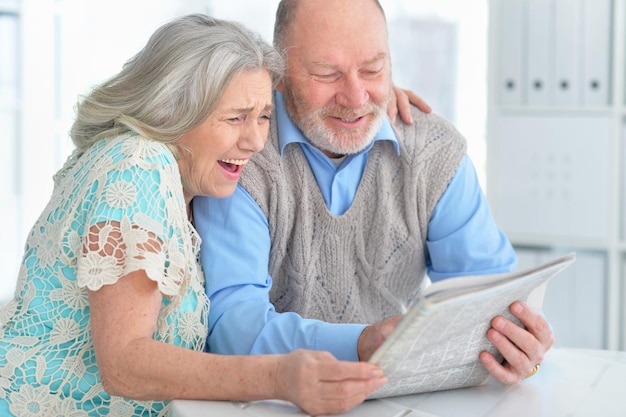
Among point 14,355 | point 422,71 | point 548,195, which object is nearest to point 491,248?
point 14,355

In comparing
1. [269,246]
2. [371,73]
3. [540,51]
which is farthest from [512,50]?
[269,246]

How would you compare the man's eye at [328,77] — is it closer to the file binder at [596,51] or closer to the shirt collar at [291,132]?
the shirt collar at [291,132]

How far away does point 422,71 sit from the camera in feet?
13.6

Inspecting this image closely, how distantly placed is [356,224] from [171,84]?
548 millimetres

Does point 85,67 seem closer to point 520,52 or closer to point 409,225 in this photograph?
point 520,52

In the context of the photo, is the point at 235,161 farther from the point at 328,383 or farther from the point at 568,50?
the point at 568,50

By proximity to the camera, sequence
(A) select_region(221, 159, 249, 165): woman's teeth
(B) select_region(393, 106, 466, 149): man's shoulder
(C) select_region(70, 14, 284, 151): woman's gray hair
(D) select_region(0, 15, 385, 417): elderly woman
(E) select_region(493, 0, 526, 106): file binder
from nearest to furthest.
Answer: (D) select_region(0, 15, 385, 417): elderly woman → (C) select_region(70, 14, 284, 151): woman's gray hair → (A) select_region(221, 159, 249, 165): woman's teeth → (B) select_region(393, 106, 466, 149): man's shoulder → (E) select_region(493, 0, 526, 106): file binder

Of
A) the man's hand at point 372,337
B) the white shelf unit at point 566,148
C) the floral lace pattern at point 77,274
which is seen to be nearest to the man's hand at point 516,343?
the man's hand at point 372,337

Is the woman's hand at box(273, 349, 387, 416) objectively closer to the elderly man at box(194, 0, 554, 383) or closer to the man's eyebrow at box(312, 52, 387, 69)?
the elderly man at box(194, 0, 554, 383)

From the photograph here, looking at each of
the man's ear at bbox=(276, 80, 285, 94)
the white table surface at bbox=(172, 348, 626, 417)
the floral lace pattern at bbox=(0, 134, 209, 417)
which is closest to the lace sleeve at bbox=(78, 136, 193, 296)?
the floral lace pattern at bbox=(0, 134, 209, 417)

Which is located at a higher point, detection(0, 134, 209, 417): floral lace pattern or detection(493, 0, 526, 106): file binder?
detection(493, 0, 526, 106): file binder

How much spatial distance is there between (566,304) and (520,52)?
3.09ft

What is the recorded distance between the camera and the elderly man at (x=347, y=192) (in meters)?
1.68

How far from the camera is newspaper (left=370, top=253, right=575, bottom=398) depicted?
1.05 meters
